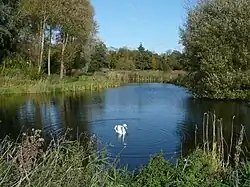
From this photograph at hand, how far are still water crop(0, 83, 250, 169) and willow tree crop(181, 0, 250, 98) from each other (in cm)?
114

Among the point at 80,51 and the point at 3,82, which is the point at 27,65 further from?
the point at 80,51

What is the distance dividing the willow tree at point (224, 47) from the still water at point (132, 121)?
3.76 ft

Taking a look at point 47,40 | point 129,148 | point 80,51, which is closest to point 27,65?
point 47,40

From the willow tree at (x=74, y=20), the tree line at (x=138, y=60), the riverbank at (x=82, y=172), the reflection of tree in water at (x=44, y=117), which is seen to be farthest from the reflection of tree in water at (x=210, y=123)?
the tree line at (x=138, y=60)

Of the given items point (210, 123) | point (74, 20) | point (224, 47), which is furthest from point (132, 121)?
point (74, 20)

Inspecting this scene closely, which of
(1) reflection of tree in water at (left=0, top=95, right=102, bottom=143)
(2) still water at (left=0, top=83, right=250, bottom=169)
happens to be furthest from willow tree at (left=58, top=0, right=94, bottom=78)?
(1) reflection of tree in water at (left=0, top=95, right=102, bottom=143)

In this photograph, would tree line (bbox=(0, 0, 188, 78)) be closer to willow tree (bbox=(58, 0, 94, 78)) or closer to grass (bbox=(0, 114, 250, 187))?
willow tree (bbox=(58, 0, 94, 78))

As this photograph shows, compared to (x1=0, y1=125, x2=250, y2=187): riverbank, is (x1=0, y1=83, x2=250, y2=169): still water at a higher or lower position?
lower

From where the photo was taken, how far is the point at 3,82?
28562 mm

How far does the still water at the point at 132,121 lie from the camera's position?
10.9 metres

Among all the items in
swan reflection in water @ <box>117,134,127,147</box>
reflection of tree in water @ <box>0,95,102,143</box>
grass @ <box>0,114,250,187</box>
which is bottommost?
swan reflection in water @ <box>117,134,127,147</box>

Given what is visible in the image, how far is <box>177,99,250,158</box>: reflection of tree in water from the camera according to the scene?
477 inches

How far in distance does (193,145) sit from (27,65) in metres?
24.6

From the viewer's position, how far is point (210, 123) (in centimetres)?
1456
